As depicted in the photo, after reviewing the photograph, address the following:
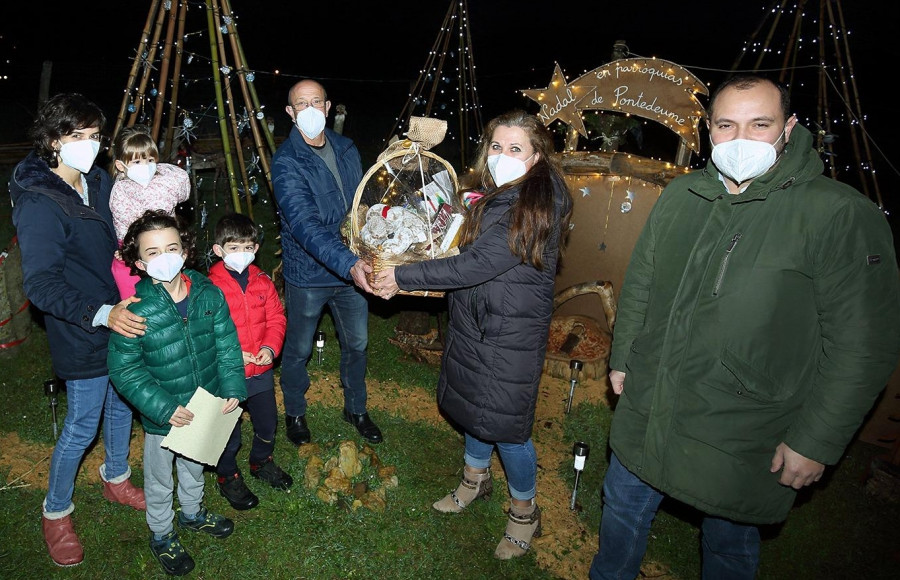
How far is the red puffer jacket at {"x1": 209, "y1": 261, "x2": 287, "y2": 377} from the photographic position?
3.47 meters

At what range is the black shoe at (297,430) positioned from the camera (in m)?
4.36

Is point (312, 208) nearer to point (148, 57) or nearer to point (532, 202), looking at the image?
point (532, 202)

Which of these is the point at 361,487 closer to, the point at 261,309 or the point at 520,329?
the point at 261,309

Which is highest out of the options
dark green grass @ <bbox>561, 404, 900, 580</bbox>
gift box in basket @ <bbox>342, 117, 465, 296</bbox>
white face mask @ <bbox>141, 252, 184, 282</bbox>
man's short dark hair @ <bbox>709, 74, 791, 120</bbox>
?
man's short dark hair @ <bbox>709, 74, 791, 120</bbox>

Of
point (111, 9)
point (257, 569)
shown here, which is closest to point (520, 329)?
point (257, 569)

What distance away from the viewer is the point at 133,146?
3305 millimetres

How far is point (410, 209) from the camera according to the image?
3652mm

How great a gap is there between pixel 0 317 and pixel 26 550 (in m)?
2.47

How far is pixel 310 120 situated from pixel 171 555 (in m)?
2.59

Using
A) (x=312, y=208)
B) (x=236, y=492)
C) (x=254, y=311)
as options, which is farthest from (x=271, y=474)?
(x=312, y=208)

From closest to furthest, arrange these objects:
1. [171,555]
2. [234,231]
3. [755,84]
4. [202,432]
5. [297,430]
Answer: [755,84]
[202,432]
[171,555]
[234,231]
[297,430]

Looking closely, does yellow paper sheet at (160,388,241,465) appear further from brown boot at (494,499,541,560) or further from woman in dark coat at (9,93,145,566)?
brown boot at (494,499,541,560)

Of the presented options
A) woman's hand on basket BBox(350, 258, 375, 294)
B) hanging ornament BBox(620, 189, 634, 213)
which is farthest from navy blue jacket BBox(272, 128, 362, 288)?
hanging ornament BBox(620, 189, 634, 213)

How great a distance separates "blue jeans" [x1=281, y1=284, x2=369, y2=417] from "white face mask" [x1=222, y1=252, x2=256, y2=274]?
1.88ft
